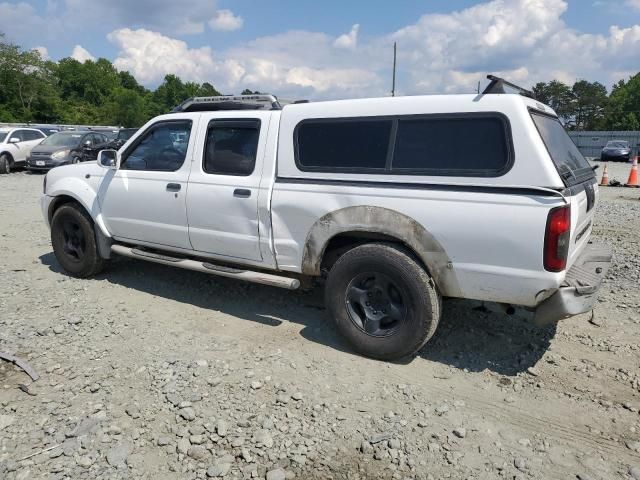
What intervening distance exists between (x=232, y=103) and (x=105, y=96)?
90.1 metres

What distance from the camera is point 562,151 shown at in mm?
3848

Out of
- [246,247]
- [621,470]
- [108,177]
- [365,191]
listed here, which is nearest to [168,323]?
[246,247]

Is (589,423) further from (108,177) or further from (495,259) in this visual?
(108,177)

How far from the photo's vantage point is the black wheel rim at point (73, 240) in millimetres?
5695

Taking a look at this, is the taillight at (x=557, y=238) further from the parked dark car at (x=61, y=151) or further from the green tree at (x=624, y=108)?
the green tree at (x=624, y=108)

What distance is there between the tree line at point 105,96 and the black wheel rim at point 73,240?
27.6m

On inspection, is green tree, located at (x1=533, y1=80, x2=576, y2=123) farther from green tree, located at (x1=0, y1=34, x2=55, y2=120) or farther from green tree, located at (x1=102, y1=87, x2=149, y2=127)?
green tree, located at (x1=0, y1=34, x2=55, y2=120)

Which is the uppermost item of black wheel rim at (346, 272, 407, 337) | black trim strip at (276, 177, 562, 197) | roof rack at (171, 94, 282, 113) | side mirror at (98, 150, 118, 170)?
roof rack at (171, 94, 282, 113)

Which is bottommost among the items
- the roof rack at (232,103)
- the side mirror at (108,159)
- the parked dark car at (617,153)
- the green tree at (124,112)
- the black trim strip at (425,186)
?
the parked dark car at (617,153)

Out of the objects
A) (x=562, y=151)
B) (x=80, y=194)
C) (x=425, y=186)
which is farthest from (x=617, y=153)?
(x=80, y=194)

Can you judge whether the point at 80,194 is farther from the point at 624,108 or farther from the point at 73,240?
the point at 624,108

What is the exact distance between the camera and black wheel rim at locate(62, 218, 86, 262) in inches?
224

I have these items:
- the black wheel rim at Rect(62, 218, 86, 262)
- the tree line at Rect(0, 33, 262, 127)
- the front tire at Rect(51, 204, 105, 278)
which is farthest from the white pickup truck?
the tree line at Rect(0, 33, 262, 127)

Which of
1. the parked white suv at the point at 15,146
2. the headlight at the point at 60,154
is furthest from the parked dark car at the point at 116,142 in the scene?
the parked white suv at the point at 15,146
